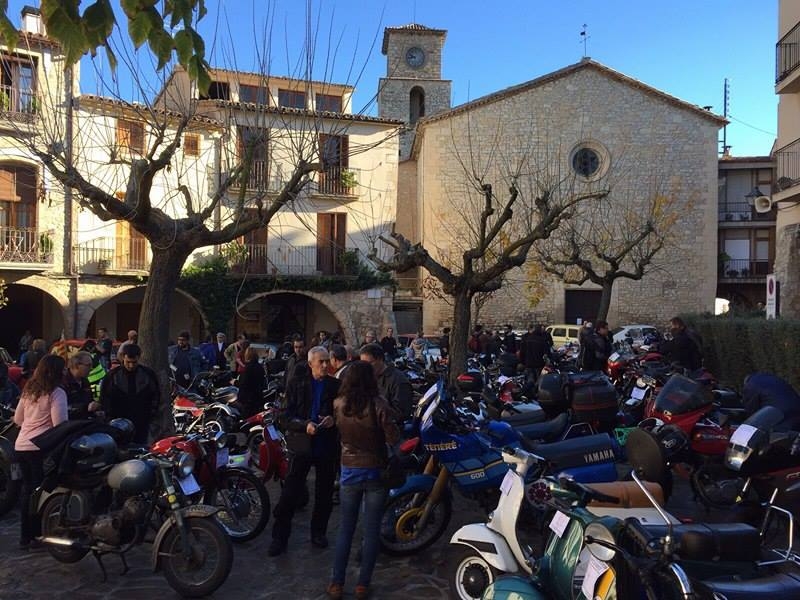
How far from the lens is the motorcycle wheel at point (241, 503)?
6051 millimetres

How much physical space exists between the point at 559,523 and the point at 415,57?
44522mm

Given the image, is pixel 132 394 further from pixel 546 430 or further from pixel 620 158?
pixel 620 158

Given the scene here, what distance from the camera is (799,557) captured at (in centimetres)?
367

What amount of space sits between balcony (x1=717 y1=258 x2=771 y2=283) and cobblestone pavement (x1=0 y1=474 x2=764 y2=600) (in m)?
33.9

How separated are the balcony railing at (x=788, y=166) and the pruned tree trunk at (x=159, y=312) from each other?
14675 mm

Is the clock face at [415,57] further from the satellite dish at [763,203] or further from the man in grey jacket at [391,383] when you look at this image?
the man in grey jacket at [391,383]

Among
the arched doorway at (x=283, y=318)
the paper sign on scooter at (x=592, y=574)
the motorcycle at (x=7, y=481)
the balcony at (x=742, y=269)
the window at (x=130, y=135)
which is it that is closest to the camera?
the paper sign on scooter at (x=592, y=574)

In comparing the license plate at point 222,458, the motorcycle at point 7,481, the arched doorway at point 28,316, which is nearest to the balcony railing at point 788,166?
the license plate at point 222,458

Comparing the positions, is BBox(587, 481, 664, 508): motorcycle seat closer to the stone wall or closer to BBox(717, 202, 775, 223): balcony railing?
the stone wall

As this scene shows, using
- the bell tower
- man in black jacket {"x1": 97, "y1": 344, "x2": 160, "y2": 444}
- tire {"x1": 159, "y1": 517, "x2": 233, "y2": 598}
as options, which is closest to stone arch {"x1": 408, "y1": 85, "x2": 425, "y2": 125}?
the bell tower

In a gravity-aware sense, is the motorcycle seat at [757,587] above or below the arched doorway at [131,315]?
below

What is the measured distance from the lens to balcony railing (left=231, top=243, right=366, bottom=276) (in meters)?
26.1

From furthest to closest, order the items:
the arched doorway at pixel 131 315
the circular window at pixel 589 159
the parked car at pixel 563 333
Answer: the circular window at pixel 589 159
the parked car at pixel 563 333
the arched doorway at pixel 131 315

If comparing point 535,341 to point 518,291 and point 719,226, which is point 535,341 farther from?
point 719,226
